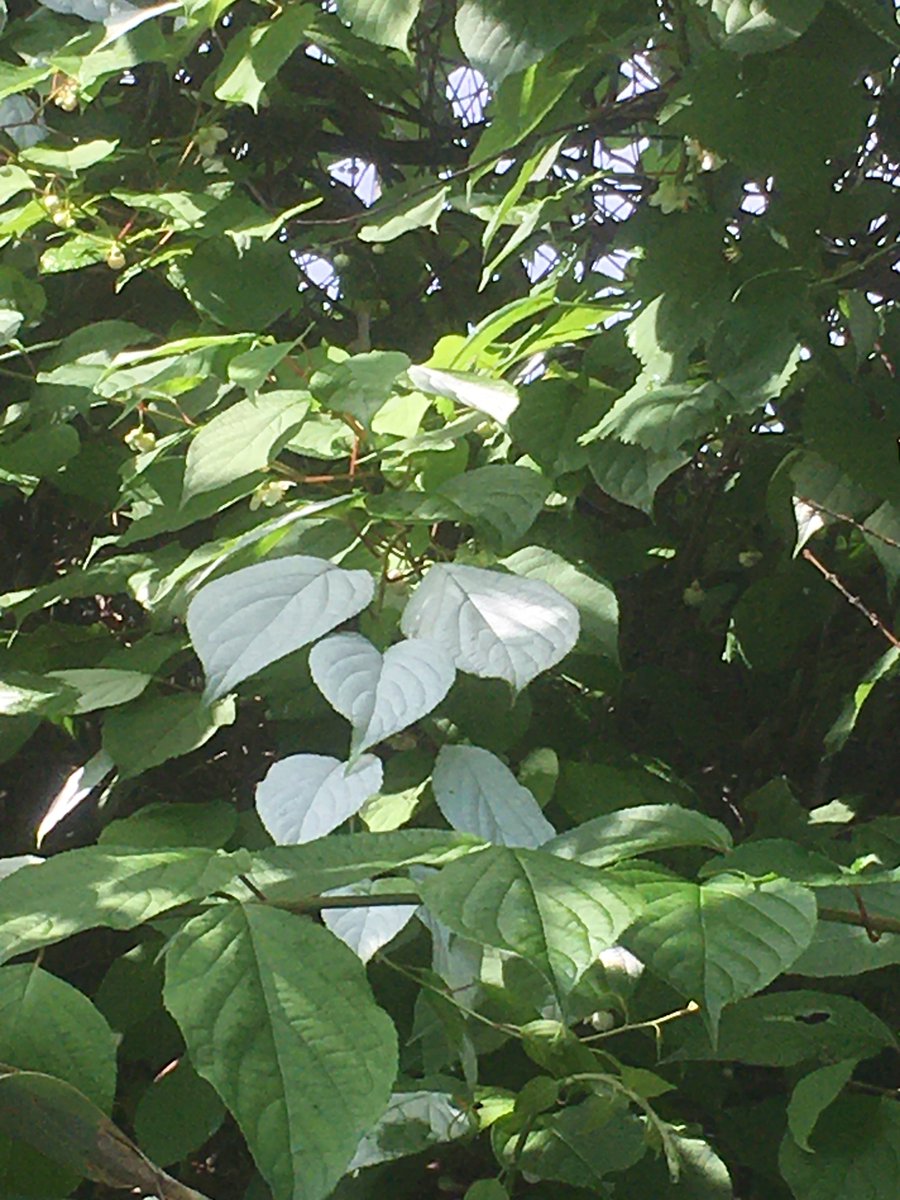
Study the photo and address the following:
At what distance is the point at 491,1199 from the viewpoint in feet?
2.22

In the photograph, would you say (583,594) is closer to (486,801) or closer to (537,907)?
(486,801)

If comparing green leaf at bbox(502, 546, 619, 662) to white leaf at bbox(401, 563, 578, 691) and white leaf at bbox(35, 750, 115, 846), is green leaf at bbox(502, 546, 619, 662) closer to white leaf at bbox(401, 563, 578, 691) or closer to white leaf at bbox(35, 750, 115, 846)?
white leaf at bbox(401, 563, 578, 691)

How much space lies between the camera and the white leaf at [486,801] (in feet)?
2.05

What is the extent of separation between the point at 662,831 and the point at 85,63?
0.89m

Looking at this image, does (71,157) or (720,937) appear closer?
(720,937)

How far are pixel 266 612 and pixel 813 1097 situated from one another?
0.38m

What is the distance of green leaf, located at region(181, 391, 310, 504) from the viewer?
815 mm

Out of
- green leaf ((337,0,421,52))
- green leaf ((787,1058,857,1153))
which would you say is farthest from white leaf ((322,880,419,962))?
green leaf ((337,0,421,52))

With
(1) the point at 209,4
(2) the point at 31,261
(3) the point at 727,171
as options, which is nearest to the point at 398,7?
(1) the point at 209,4

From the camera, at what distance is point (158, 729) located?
0.92 m

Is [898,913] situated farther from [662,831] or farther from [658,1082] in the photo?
[658,1082]

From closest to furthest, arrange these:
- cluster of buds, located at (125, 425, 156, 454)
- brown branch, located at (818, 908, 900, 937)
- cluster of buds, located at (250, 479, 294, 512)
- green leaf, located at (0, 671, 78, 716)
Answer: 1. brown branch, located at (818, 908, 900, 937)
2. green leaf, located at (0, 671, 78, 716)
3. cluster of buds, located at (250, 479, 294, 512)
4. cluster of buds, located at (125, 425, 156, 454)

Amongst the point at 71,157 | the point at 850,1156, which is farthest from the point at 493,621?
the point at 71,157

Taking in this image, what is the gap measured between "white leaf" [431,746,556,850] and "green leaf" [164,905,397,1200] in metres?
0.18
